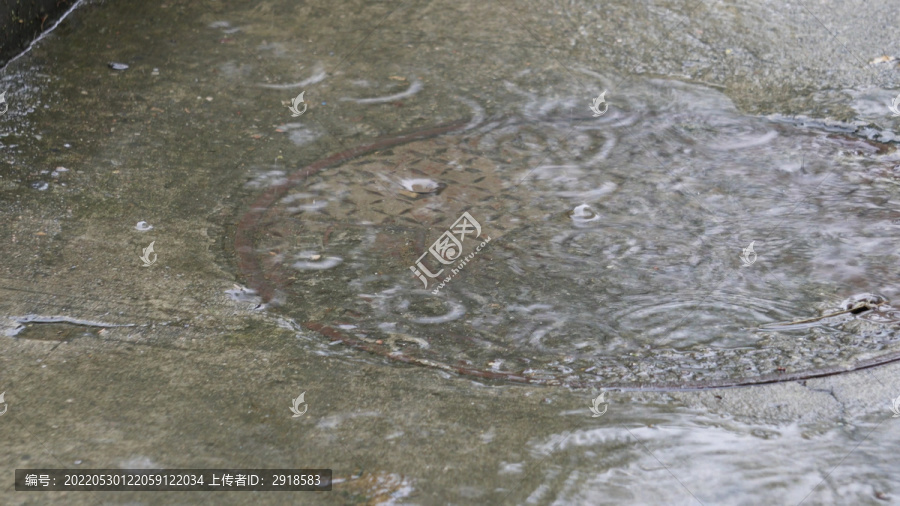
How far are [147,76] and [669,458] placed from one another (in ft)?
9.61

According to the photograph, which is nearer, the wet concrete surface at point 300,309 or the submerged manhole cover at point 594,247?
the wet concrete surface at point 300,309

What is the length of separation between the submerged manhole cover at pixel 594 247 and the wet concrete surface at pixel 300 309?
94 mm

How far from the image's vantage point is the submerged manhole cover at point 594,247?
84.7 inches

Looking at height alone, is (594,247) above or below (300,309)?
above

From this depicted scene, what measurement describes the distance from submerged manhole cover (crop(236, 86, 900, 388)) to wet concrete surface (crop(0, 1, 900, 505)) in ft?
0.31

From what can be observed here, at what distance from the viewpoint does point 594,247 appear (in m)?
2.61

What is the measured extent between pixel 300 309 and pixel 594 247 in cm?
104

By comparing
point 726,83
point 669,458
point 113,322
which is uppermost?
point 726,83

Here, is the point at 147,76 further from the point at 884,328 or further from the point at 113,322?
the point at 884,328

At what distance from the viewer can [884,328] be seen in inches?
86.4

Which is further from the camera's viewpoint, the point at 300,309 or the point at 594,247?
the point at 594,247

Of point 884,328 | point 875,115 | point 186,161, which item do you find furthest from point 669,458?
point 875,115

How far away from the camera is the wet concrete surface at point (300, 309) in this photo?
171cm

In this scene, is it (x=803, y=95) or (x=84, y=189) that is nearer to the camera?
(x=84, y=189)
